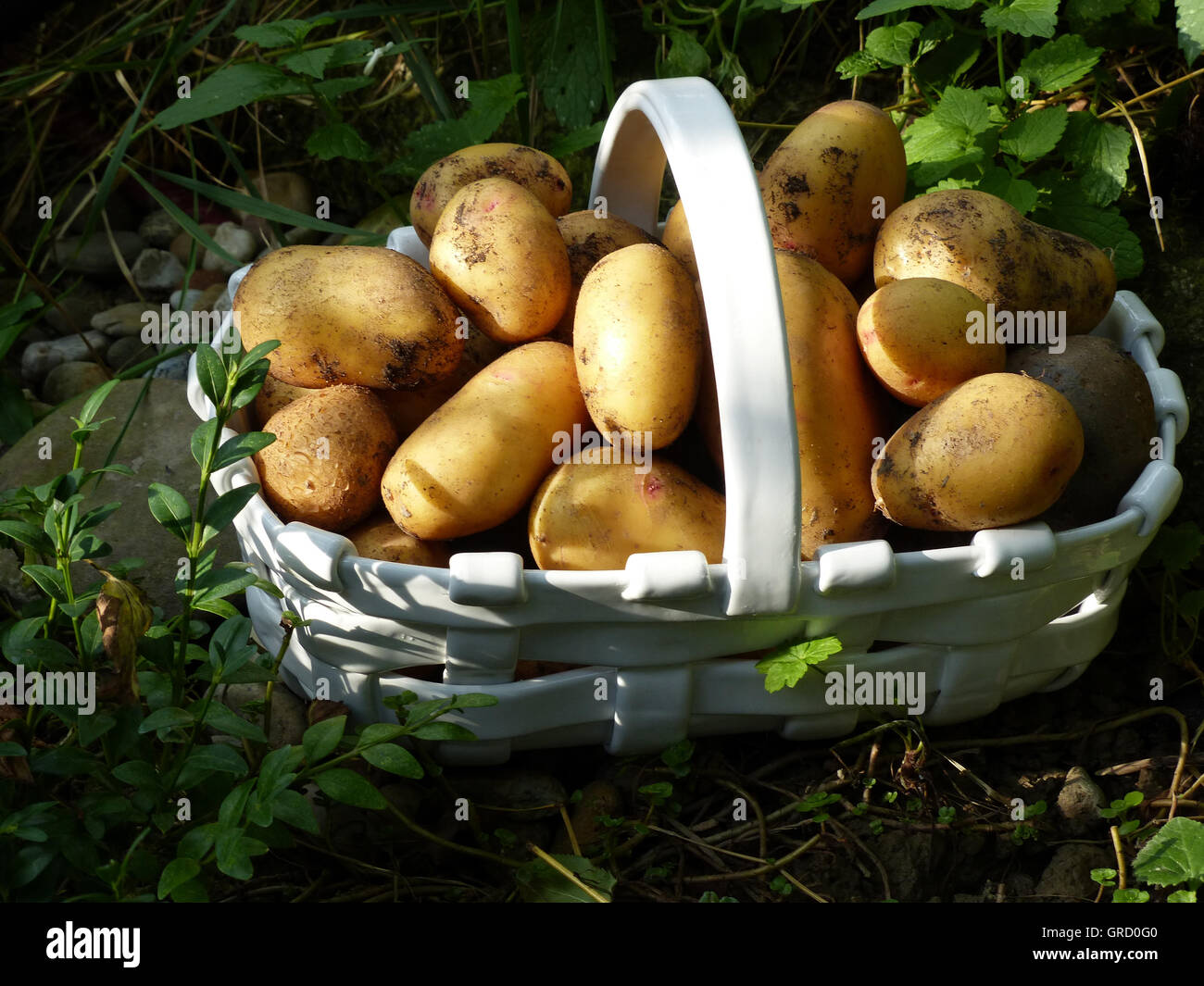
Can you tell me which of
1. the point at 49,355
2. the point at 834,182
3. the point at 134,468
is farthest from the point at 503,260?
the point at 49,355

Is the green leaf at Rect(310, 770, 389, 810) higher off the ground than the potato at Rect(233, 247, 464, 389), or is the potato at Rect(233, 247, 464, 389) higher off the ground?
the potato at Rect(233, 247, 464, 389)

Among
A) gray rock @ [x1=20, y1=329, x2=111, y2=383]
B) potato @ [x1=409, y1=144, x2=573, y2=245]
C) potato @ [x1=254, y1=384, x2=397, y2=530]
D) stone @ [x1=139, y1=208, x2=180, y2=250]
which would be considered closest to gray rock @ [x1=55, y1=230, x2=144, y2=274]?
stone @ [x1=139, y1=208, x2=180, y2=250]

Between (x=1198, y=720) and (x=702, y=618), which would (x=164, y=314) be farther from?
(x=1198, y=720)

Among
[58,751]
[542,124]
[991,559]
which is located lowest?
[58,751]

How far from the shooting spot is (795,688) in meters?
1.14

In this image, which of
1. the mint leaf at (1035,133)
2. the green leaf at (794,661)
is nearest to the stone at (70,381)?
the green leaf at (794,661)

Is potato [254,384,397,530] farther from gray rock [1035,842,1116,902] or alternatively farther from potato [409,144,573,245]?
gray rock [1035,842,1116,902]

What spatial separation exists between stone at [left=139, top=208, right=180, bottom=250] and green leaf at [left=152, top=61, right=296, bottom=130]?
53 centimetres

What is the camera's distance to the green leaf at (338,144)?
1.66m

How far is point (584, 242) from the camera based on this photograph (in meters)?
1.36

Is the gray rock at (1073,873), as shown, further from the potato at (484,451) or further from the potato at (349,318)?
the potato at (349,318)

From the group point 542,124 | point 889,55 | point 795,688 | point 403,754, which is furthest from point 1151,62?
point 403,754

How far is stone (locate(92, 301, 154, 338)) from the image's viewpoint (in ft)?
6.27

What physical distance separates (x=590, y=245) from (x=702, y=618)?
0.52 m
